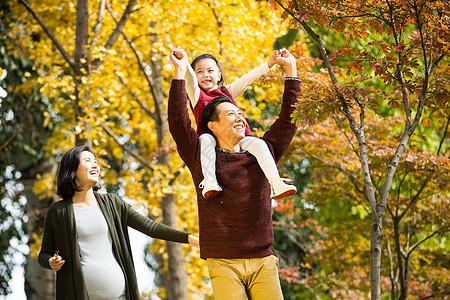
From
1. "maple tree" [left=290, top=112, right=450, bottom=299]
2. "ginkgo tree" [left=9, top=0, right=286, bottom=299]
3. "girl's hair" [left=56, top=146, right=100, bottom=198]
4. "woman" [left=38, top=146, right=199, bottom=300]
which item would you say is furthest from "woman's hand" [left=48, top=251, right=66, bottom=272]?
"ginkgo tree" [left=9, top=0, right=286, bottom=299]

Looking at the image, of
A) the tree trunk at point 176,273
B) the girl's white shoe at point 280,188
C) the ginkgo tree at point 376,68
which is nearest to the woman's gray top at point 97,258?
the girl's white shoe at point 280,188

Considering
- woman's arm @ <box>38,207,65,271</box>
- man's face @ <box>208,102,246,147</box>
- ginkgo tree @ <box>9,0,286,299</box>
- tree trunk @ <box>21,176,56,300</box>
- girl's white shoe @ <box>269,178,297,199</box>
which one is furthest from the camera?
tree trunk @ <box>21,176,56,300</box>

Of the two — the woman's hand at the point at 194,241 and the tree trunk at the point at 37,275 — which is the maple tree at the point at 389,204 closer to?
the woman's hand at the point at 194,241

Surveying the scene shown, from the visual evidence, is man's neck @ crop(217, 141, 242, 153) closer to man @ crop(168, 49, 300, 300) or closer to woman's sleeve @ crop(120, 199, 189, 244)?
man @ crop(168, 49, 300, 300)

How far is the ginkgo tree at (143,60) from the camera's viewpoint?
21.5ft

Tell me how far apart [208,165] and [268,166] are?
0.94ft

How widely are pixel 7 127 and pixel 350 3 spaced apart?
291 inches

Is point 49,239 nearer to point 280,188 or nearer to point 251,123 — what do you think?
point 280,188

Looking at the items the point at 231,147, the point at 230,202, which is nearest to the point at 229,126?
the point at 231,147

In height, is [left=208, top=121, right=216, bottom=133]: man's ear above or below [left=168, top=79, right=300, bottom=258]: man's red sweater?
above

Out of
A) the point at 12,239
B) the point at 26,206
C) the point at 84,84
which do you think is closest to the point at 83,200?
the point at 84,84

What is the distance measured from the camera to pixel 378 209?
3238 millimetres

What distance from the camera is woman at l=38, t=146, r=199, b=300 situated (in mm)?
2949

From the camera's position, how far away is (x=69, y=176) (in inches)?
122
